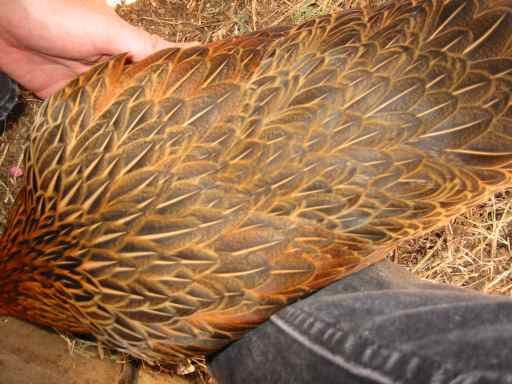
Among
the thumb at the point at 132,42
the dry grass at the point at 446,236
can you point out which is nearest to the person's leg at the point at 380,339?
the dry grass at the point at 446,236

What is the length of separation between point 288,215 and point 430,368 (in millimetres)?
412

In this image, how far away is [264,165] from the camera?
1.18 m

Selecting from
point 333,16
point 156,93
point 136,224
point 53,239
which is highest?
point 333,16

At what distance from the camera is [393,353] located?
1.11 meters

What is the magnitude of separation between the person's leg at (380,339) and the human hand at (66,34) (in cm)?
102

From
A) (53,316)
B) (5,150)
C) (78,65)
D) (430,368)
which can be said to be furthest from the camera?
(5,150)

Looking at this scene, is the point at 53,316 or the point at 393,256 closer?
the point at 53,316

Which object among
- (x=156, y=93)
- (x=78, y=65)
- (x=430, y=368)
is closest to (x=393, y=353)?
(x=430, y=368)

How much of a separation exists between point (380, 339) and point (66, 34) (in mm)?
1388

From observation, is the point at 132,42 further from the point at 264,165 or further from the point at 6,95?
the point at 264,165

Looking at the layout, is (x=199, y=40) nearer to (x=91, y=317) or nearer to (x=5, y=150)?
(x=5, y=150)

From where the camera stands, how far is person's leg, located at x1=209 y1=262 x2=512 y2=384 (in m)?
1.03

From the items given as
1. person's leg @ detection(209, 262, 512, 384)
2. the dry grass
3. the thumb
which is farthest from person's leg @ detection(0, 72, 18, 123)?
person's leg @ detection(209, 262, 512, 384)

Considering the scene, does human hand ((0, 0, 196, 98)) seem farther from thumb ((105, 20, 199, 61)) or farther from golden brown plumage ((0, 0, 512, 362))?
golden brown plumage ((0, 0, 512, 362))
